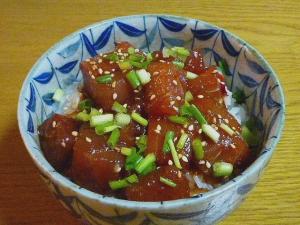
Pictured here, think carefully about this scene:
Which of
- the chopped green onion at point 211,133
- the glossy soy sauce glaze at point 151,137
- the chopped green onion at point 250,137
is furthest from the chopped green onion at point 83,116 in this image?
the chopped green onion at point 250,137

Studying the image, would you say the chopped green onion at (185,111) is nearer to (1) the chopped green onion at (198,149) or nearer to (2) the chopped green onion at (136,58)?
(1) the chopped green onion at (198,149)

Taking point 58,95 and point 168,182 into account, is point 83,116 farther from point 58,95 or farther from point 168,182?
point 168,182

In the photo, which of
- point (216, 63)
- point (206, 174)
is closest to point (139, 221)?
point (206, 174)

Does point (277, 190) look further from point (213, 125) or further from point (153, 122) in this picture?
point (153, 122)

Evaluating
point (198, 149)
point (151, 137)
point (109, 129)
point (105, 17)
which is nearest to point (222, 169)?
point (198, 149)

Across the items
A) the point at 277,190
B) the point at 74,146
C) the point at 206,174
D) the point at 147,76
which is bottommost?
the point at 277,190

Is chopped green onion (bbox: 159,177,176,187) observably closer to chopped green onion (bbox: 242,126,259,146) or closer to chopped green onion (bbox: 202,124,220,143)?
chopped green onion (bbox: 202,124,220,143)
